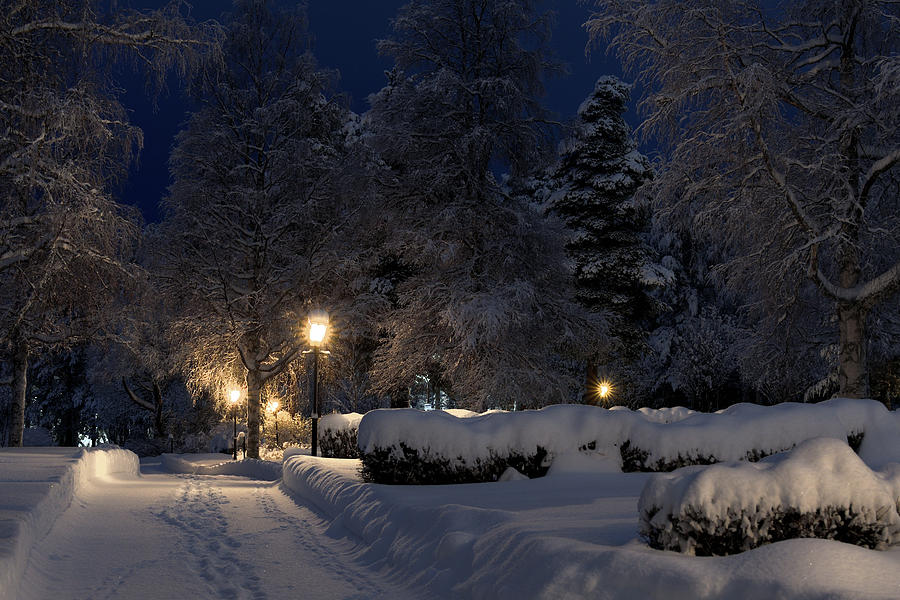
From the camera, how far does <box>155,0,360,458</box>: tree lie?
2209 cm

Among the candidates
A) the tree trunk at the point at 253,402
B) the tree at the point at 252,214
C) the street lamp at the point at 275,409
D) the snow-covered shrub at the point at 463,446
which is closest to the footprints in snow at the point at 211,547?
the snow-covered shrub at the point at 463,446

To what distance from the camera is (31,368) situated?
4606cm

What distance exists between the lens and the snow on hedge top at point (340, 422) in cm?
1582

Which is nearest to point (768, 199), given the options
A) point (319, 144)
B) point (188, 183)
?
point (319, 144)

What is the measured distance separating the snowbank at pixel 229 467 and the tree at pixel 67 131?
21.9ft

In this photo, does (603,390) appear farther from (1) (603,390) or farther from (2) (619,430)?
(2) (619,430)

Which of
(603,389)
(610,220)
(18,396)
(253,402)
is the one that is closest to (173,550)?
(253,402)

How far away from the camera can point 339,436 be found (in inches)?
634

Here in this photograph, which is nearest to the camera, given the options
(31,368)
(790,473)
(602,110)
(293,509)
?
(790,473)

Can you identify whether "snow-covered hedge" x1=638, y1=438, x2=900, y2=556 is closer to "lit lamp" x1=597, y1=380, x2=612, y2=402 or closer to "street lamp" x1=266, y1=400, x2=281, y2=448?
"lit lamp" x1=597, y1=380, x2=612, y2=402

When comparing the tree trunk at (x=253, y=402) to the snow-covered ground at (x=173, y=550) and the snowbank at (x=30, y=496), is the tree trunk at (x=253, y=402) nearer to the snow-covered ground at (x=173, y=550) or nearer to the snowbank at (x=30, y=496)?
the snowbank at (x=30, y=496)

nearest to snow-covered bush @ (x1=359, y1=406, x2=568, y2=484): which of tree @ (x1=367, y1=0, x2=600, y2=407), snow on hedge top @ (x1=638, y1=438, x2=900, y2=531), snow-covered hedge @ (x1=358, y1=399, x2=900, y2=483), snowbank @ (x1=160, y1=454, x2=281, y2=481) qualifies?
snow-covered hedge @ (x1=358, y1=399, x2=900, y2=483)

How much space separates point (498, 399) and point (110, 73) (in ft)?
40.9

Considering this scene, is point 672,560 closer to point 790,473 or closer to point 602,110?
point 790,473
